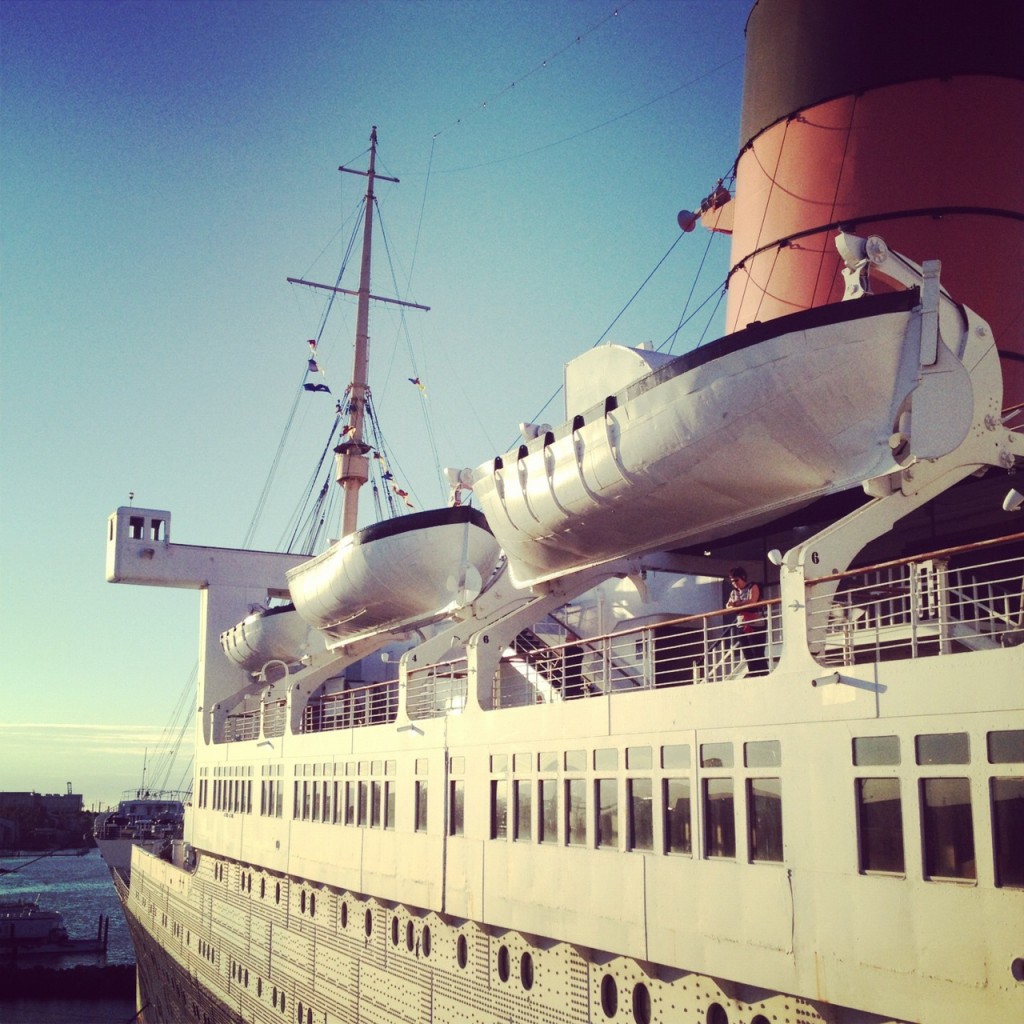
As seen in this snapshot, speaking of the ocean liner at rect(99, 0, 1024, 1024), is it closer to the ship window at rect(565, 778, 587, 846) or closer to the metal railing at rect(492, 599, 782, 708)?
the ship window at rect(565, 778, 587, 846)

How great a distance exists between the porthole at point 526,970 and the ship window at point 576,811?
1.88 meters

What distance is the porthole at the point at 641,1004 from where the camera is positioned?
41.5ft

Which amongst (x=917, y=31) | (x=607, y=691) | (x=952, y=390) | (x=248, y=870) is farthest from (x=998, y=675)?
(x=248, y=870)

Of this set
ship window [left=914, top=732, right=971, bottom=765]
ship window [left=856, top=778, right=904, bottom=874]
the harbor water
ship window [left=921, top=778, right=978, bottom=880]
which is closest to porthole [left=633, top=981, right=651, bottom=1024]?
ship window [left=856, top=778, right=904, bottom=874]

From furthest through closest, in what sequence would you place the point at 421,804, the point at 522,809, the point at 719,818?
the point at 421,804 < the point at 522,809 < the point at 719,818

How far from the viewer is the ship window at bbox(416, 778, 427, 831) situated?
18250 millimetres

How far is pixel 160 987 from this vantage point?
1448 inches

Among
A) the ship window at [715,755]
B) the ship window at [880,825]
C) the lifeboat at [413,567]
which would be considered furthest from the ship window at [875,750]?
the lifeboat at [413,567]

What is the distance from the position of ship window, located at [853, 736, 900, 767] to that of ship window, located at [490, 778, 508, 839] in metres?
6.68

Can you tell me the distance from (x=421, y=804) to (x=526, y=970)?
4.06 meters

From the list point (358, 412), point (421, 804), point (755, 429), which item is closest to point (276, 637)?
point (358, 412)

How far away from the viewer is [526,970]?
1493 cm

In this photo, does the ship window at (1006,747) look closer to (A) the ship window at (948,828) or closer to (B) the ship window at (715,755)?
(A) the ship window at (948,828)

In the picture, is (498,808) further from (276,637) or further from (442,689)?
(276,637)
